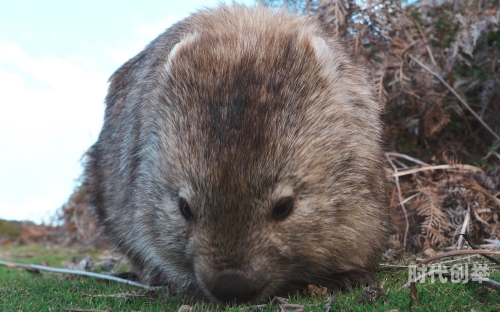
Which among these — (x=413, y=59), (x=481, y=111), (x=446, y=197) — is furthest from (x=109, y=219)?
(x=481, y=111)

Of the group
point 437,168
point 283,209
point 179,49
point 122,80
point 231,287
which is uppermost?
point 122,80

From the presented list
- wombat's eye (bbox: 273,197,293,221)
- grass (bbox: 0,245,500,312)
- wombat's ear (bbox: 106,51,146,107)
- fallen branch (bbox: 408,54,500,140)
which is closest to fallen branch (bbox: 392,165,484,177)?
fallen branch (bbox: 408,54,500,140)

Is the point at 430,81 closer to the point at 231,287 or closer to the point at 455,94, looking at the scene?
the point at 455,94

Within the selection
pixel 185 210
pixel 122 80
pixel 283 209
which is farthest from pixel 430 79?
pixel 185 210

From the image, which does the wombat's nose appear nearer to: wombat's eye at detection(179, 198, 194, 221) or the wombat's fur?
the wombat's fur

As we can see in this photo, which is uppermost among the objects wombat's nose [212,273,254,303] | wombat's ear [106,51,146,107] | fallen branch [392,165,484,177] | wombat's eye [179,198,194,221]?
wombat's ear [106,51,146,107]
